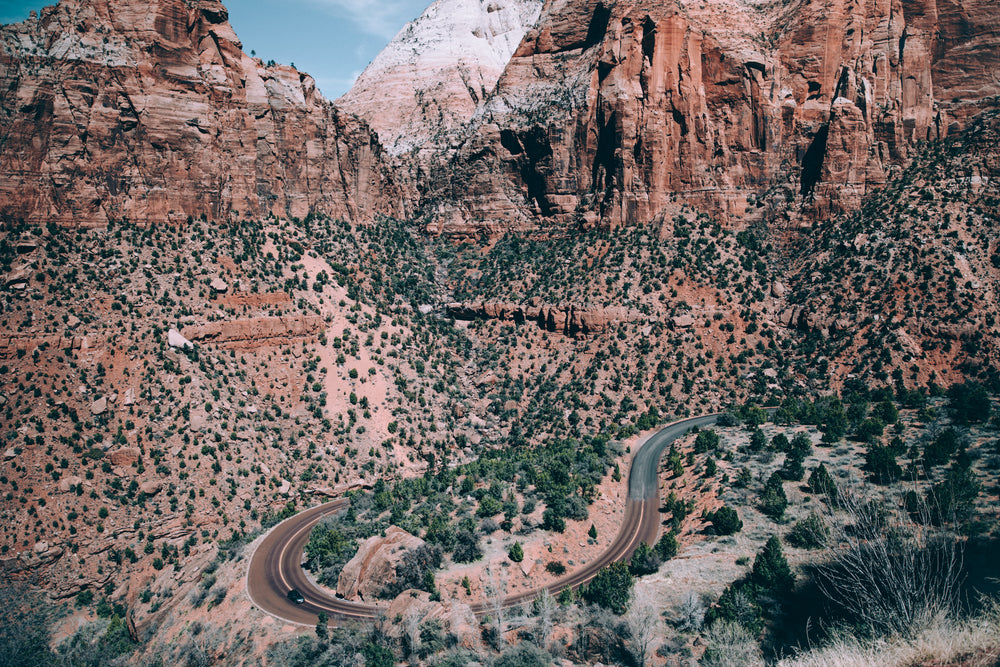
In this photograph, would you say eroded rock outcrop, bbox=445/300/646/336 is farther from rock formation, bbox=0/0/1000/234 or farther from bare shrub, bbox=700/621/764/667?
bare shrub, bbox=700/621/764/667

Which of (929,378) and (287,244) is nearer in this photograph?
(929,378)

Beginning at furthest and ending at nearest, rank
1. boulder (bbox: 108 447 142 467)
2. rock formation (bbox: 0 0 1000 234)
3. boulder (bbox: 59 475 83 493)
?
rock formation (bbox: 0 0 1000 234), boulder (bbox: 108 447 142 467), boulder (bbox: 59 475 83 493)

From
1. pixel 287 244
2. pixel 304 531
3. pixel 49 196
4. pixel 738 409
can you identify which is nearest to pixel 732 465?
pixel 738 409

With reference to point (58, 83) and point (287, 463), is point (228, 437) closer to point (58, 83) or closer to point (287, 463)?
point (287, 463)

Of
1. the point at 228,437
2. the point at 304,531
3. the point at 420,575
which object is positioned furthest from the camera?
the point at 228,437

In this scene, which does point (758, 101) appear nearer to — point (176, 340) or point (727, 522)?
point (727, 522)

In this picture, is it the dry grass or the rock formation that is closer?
the dry grass

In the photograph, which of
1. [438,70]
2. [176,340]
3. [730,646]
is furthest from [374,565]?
[438,70]

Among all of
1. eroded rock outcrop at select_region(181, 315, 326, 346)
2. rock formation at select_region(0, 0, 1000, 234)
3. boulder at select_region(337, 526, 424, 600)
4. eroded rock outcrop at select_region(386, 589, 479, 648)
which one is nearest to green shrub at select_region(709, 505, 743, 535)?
eroded rock outcrop at select_region(386, 589, 479, 648)
